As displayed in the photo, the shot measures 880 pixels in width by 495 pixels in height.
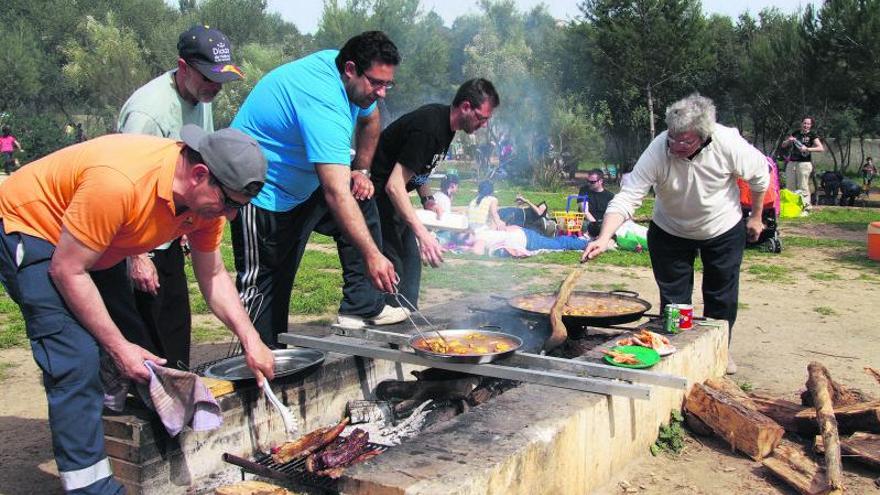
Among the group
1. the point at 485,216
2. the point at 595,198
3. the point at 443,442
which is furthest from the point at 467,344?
the point at 595,198

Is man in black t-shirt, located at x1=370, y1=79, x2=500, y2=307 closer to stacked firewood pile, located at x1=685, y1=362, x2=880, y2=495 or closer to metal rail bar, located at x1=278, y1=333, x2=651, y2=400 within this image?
metal rail bar, located at x1=278, y1=333, x2=651, y2=400

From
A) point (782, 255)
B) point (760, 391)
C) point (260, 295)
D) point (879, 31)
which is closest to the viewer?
point (260, 295)

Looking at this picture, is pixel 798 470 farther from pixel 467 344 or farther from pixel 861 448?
pixel 467 344

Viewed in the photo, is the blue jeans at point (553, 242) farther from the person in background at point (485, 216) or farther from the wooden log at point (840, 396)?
the wooden log at point (840, 396)

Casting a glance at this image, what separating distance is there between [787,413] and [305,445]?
9.05ft

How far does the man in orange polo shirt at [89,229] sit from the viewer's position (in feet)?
8.00

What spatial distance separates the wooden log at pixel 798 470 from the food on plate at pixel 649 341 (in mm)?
753

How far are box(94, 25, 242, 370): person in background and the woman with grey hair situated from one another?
7.84ft

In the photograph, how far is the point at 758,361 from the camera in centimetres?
554

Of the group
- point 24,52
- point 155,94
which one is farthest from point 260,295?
point 24,52

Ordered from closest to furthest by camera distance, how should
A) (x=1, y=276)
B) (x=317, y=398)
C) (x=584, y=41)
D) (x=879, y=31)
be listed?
(x=1, y=276)
(x=317, y=398)
(x=879, y=31)
(x=584, y=41)

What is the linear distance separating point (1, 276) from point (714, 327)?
3904 mm

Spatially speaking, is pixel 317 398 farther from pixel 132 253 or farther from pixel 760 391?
pixel 760 391

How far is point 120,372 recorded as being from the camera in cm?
286
